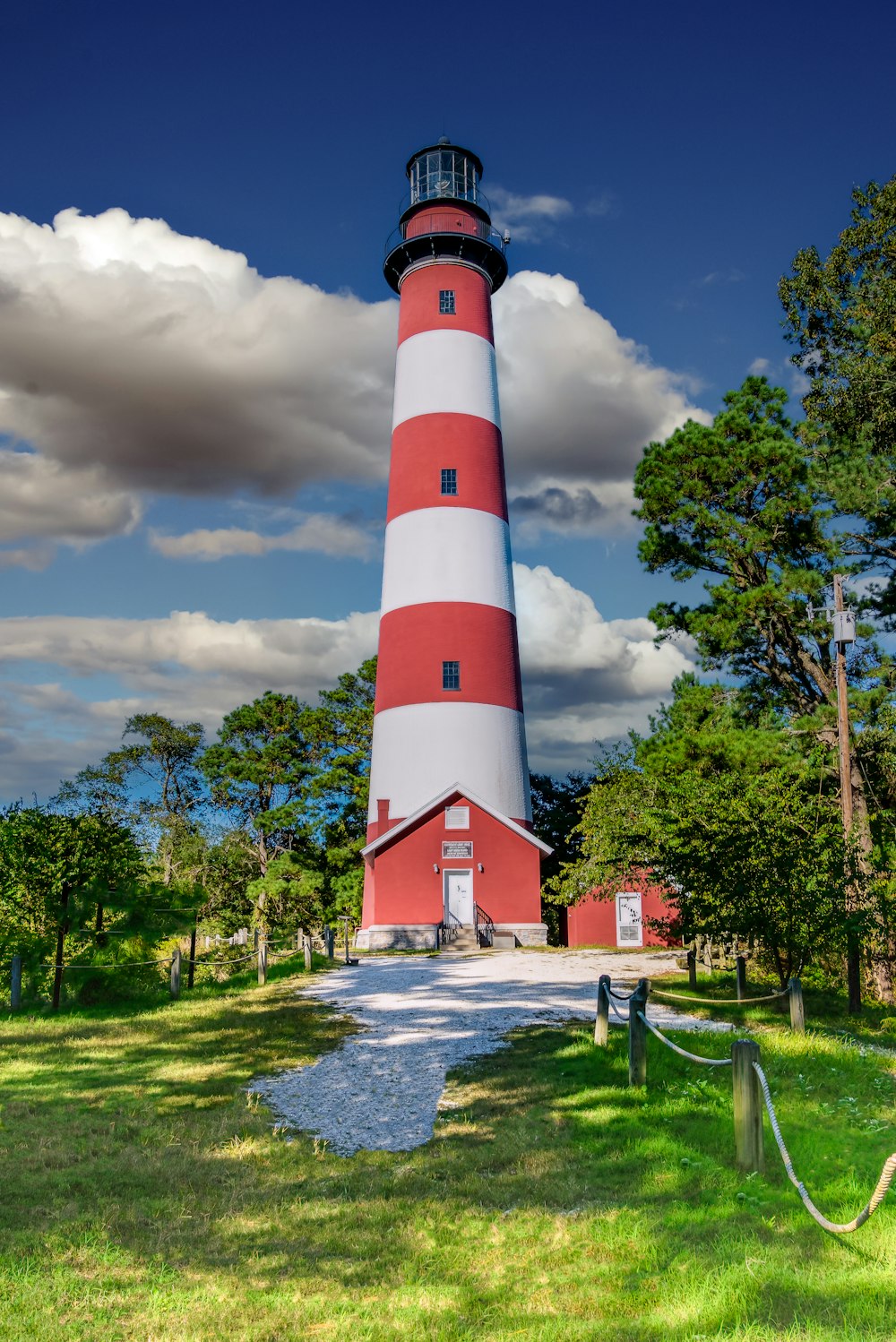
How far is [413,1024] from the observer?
12.9 meters

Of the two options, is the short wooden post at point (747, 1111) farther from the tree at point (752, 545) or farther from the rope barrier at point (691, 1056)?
the tree at point (752, 545)

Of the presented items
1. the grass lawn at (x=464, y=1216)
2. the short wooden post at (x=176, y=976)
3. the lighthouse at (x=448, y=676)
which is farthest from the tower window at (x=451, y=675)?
the grass lawn at (x=464, y=1216)

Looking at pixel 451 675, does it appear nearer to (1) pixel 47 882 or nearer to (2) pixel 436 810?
(2) pixel 436 810

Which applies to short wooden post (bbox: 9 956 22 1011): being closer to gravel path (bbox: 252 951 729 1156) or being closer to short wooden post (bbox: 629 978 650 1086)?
gravel path (bbox: 252 951 729 1156)

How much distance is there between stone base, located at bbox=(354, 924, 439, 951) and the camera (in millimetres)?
26484

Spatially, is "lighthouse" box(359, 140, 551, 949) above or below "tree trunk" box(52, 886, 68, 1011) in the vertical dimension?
above

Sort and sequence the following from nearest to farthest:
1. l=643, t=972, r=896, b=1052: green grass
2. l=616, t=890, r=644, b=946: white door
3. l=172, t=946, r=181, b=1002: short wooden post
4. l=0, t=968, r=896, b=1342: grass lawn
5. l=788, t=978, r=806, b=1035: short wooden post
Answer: l=0, t=968, r=896, b=1342: grass lawn
l=788, t=978, r=806, b=1035: short wooden post
l=643, t=972, r=896, b=1052: green grass
l=172, t=946, r=181, b=1002: short wooden post
l=616, t=890, r=644, b=946: white door

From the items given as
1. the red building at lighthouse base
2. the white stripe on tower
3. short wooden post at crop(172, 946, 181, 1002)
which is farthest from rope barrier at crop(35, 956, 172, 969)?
the white stripe on tower

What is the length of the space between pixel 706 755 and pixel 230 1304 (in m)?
18.6

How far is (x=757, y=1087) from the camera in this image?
6.14 metres

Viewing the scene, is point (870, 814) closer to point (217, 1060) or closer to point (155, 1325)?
point (217, 1060)

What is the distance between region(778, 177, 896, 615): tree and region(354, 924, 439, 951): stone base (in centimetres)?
1459

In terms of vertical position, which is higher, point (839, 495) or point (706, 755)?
point (839, 495)

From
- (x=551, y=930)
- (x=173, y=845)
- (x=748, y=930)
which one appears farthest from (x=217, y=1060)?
(x=173, y=845)
